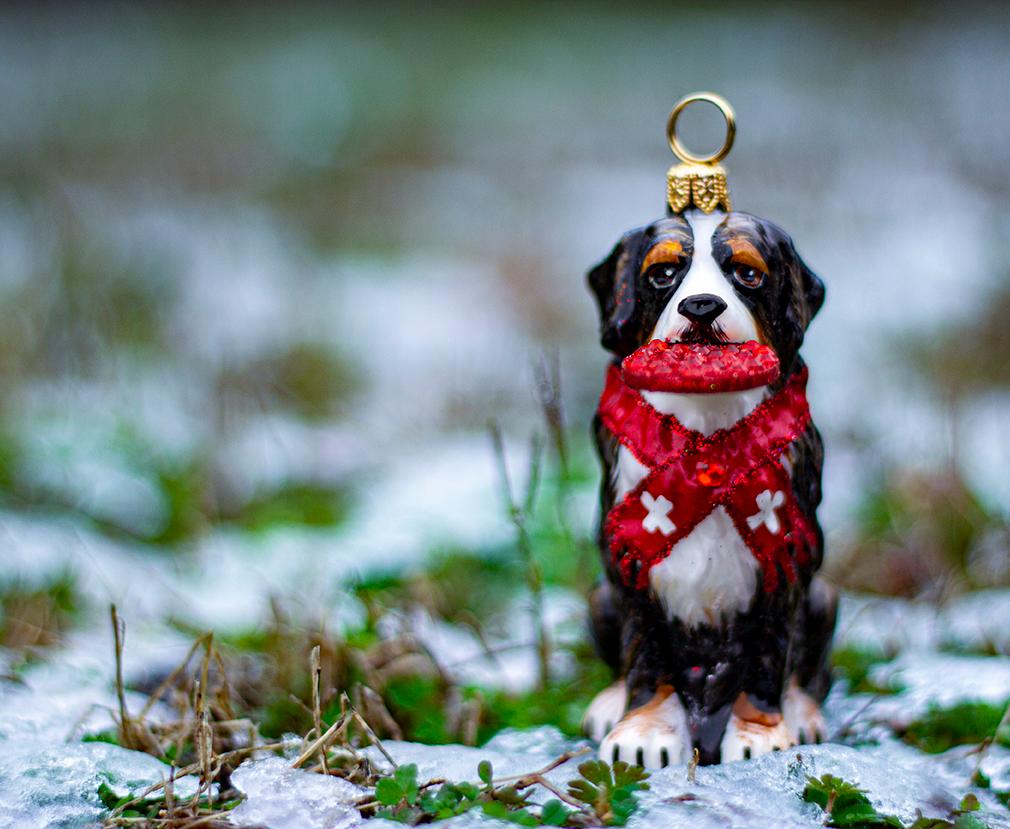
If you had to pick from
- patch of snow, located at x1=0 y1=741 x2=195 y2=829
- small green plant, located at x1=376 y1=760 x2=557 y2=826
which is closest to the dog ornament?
small green plant, located at x1=376 y1=760 x2=557 y2=826

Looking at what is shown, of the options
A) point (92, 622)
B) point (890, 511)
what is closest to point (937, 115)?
point (890, 511)

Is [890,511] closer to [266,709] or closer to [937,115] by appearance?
[266,709]

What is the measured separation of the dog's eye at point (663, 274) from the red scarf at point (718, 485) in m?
0.18

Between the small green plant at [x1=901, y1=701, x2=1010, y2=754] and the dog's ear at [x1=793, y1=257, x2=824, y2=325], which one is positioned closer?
the dog's ear at [x1=793, y1=257, x2=824, y2=325]

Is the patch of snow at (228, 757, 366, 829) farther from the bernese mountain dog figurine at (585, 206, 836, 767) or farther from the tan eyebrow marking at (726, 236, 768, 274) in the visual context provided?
the tan eyebrow marking at (726, 236, 768, 274)

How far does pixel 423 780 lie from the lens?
195 cm

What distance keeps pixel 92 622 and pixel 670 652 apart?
1755 mm

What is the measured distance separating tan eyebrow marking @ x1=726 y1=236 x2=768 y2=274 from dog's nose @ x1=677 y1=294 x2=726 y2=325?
78 millimetres

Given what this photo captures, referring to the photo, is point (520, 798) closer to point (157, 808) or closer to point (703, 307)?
point (157, 808)

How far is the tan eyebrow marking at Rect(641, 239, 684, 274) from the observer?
75.1 inches

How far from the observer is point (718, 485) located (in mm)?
1892

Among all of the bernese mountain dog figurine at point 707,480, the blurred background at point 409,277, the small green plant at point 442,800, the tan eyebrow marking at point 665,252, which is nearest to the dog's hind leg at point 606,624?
the bernese mountain dog figurine at point 707,480

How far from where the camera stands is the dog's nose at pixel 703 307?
1.86 meters

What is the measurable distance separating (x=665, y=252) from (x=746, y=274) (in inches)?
5.2
